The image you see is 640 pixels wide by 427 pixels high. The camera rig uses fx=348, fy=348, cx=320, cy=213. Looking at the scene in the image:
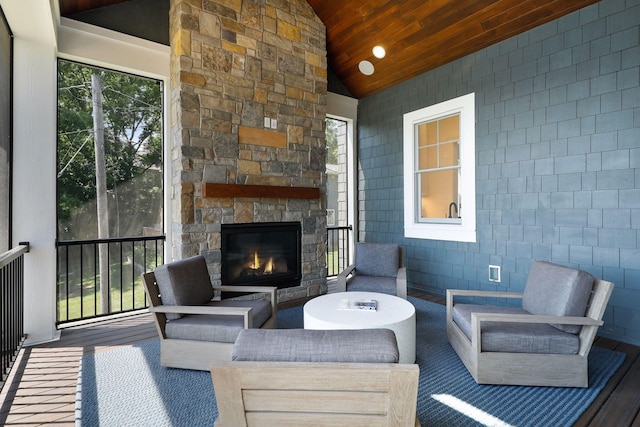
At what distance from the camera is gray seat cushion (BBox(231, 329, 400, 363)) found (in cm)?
115

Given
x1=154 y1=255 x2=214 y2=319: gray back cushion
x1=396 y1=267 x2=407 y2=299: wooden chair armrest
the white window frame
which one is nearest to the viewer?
x1=154 y1=255 x2=214 y2=319: gray back cushion

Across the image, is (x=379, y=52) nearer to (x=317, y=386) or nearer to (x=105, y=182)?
(x=105, y=182)

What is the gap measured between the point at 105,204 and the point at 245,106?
6.69 feet

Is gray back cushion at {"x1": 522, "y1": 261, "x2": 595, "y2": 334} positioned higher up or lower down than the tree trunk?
lower down

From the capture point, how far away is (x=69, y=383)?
2592 mm

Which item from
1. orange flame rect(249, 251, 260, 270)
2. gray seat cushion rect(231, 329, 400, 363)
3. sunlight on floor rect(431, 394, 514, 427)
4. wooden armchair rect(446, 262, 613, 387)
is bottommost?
sunlight on floor rect(431, 394, 514, 427)

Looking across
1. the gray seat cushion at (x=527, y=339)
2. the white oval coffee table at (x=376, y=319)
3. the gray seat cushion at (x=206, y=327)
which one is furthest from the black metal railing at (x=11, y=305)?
the gray seat cushion at (x=527, y=339)

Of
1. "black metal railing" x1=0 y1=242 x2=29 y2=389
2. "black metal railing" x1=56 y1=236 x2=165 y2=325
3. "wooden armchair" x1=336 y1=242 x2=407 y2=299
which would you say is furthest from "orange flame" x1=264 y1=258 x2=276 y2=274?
"black metal railing" x1=0 y1=242 x2=29 y2=389

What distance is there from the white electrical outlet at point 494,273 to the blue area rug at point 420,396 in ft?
4.64

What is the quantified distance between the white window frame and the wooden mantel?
1525mm

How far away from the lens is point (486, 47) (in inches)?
174

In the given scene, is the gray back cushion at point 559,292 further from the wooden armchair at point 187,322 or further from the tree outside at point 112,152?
the tree outside at point 112,152

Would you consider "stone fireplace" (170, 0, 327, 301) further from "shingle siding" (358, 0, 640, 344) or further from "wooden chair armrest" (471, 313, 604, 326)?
"wooden chair armrest" (471, 313, 604, 326)

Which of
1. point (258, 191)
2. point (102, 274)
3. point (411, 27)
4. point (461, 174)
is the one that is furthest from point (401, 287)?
point (102, 274)
